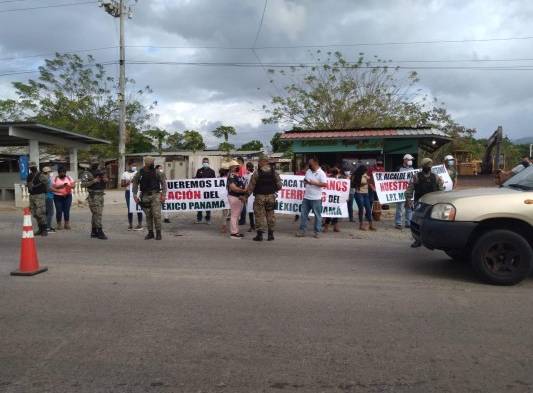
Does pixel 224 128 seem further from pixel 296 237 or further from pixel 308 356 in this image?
pixel 308 356

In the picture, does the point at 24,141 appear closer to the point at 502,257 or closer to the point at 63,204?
the point at 63,204

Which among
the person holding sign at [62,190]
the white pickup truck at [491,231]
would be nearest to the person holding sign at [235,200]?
the person holding sign at [62,190]

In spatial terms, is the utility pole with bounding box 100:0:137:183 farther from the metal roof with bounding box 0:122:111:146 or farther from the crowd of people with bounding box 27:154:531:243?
the crowd of people with bounding box 27:154:531:243

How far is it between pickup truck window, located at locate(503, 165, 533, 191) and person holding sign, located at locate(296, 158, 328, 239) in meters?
3.95

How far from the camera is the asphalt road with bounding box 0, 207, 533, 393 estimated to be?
366cm

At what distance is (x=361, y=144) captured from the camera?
16297 millimetres

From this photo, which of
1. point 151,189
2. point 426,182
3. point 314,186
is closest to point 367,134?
point 314,186

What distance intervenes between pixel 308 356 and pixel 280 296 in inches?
70.7

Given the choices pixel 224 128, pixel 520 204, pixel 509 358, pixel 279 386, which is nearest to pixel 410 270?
pixel 520 204

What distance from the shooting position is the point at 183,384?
3.55 meters

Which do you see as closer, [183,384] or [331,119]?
[183,384]

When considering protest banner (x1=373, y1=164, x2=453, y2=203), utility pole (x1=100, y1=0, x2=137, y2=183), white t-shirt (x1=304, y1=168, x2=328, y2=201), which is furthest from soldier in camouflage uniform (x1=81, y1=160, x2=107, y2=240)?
utility pole (x1=100, y1=0, x2=137, y2=183)

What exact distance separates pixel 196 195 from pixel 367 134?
22.0 ft

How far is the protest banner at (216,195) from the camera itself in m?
11.6
